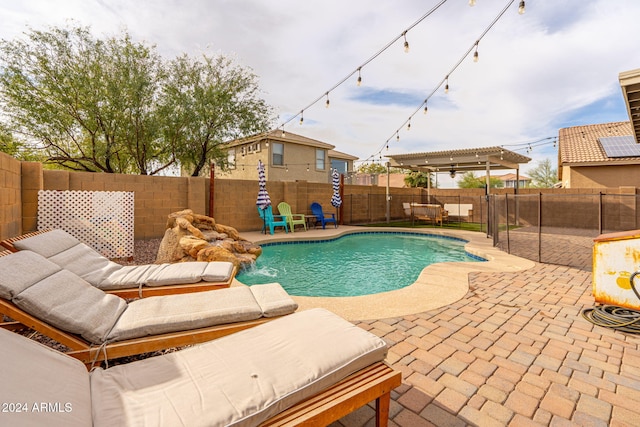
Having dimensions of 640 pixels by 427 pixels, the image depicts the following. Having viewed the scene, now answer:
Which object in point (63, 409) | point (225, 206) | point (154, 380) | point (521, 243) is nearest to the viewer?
point (63, 409)

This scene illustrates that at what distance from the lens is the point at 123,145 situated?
11180 millimetres

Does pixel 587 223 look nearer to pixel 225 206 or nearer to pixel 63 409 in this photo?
pixel 225 206

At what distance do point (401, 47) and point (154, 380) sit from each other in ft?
19.1

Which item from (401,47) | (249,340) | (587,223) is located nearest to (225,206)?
(401,47)

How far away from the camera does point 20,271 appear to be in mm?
1981

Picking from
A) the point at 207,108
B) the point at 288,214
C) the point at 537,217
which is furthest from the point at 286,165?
the point at 537,217

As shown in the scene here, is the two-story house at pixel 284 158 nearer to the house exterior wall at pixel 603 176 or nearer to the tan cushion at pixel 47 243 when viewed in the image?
the house exterior wall at pixel 603 176

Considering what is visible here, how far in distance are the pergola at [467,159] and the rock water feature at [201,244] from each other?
391 inches

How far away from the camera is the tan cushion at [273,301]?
2.28m

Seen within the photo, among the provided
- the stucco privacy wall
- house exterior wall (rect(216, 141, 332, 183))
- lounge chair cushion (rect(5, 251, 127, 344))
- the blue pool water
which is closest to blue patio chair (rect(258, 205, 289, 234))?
the blue pool water

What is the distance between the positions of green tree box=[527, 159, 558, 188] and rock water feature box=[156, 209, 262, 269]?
3871cm

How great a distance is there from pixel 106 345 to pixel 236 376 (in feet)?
Result: 3.34

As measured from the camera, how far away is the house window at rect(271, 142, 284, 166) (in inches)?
650

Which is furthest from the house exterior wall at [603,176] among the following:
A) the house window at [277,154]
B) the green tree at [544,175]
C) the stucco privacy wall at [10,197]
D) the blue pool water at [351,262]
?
the green tree at [544,175]
